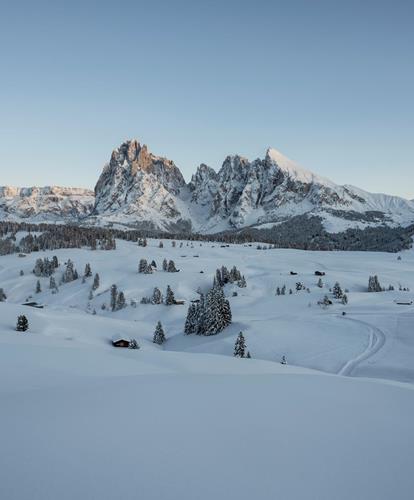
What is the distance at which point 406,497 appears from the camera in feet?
22.7

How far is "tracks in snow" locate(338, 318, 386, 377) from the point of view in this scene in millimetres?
50688

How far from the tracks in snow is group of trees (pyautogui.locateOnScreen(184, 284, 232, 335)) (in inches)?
968

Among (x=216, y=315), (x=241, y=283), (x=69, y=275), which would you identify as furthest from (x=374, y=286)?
(x=69, y=275)

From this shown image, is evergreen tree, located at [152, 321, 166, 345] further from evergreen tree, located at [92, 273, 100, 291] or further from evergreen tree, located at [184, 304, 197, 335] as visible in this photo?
evergreen tree, located at [92, 273, 100, 291]

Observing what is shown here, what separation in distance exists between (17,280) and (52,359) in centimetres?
15764

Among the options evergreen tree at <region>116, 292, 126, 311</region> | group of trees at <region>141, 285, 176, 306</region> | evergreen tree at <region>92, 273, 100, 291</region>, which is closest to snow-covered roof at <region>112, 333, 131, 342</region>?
group of trees at <region>141, 285, 176, 306</region>

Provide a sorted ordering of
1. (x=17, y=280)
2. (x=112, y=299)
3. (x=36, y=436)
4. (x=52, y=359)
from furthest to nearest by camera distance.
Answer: (x=17, y=280) < (x=112, y=299) < (x=52, y=359) < (x=36, y=436)

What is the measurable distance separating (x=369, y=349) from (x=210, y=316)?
30.2 metres

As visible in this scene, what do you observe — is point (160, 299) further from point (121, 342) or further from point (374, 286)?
point (374, 286)

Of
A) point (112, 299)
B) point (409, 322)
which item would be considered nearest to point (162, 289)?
point (112, 299)

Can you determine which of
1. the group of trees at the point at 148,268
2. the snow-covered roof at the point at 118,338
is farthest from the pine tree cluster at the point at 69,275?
the snow-covered roof at the point at 118,338

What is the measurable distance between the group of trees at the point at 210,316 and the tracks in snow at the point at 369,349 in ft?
80.7

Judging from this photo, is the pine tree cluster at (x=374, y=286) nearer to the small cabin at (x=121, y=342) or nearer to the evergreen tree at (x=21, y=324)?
the small cabin at (x=121, y=342)

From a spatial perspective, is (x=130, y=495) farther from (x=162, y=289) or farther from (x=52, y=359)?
(x=162, y=289)
